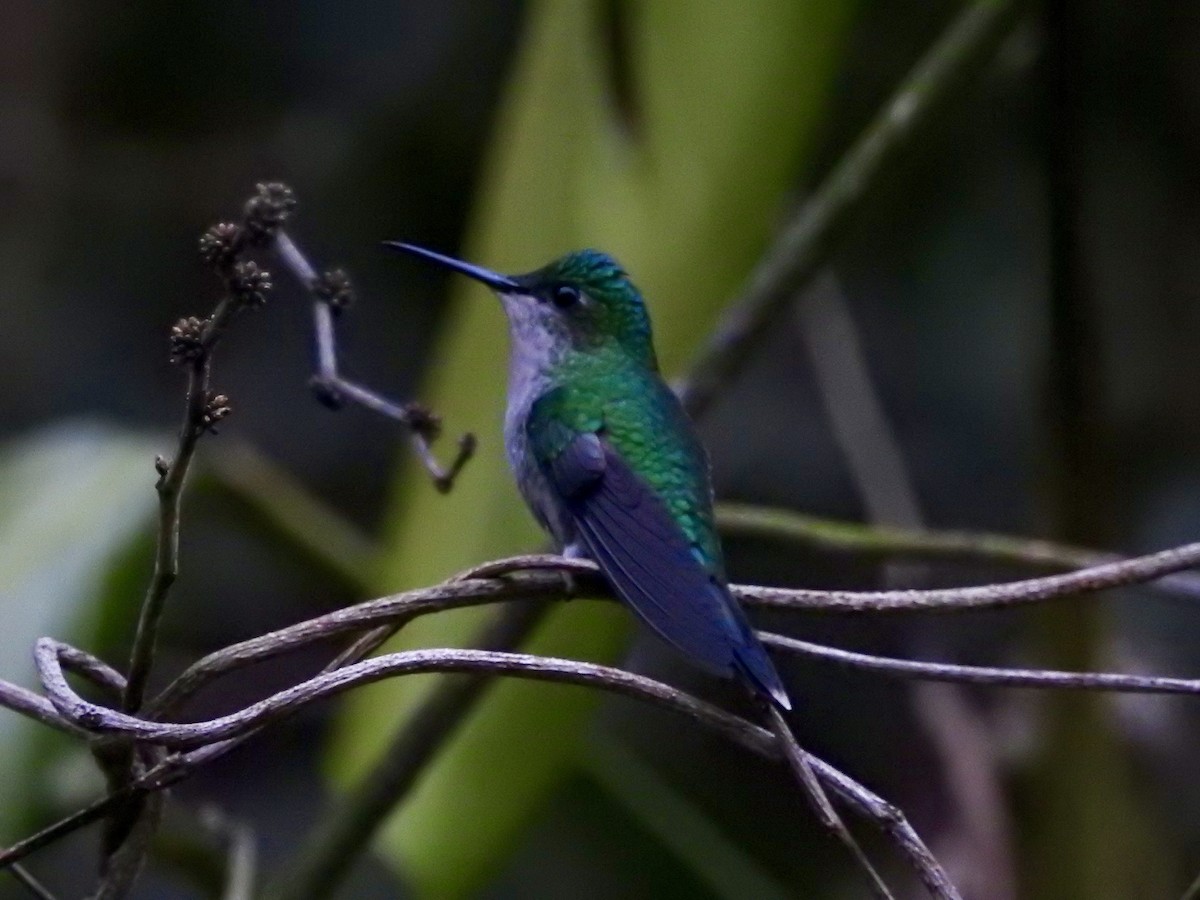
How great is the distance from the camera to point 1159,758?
232cm

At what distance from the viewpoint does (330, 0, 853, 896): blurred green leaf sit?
160cm

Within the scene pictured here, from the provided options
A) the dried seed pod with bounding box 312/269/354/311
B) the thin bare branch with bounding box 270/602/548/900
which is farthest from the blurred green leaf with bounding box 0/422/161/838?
the dried seed pod with bounding box 312/269/354/311

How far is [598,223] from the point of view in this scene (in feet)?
5.50

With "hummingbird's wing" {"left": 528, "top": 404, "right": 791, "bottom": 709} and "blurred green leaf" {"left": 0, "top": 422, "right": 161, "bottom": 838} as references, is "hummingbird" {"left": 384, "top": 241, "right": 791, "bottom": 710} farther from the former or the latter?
"blurred green leaf" {"left": 0, "top": 422, "right": 161, "bottom": 838}

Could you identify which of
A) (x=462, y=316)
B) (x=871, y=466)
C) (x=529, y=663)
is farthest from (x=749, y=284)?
(x=529, y=663)

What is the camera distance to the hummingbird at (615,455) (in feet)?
3.54

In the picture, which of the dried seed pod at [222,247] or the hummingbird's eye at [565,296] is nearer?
the dried seed pod at [222,247]

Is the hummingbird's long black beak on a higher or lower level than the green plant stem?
higher

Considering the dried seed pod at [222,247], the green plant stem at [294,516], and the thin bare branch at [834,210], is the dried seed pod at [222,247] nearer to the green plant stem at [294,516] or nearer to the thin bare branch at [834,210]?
the thin bare branch at [834,210]

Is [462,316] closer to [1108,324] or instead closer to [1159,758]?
[1159,758]

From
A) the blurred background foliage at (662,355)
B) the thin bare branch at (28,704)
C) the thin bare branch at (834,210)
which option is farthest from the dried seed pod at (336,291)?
the thin bare branch at (834,210)

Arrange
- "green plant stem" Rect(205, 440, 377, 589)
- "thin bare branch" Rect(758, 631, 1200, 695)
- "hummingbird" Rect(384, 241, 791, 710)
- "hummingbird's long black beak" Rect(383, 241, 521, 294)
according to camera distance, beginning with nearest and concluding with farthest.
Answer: "thin bare branch" Rect(758, 631, 1200, 695) < "hummingbird" Rect(384, 241, 791, 710) < "hummingbird's long black beak" Rect(383, 241, 521, 294) < "green plant stem" Rect(205, 440, 377, 589)

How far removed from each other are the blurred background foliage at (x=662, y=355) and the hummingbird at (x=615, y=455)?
67mm

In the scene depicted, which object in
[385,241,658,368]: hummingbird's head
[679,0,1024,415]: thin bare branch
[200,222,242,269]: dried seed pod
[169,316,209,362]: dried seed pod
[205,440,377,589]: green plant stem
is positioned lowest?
[169,316,209,362]: dried seed pod
